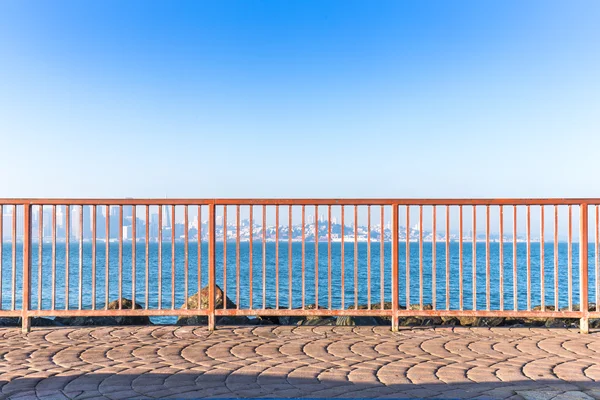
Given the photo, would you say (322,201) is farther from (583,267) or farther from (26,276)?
(26,276)

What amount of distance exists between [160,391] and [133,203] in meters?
3.15

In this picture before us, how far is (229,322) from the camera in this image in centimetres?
764

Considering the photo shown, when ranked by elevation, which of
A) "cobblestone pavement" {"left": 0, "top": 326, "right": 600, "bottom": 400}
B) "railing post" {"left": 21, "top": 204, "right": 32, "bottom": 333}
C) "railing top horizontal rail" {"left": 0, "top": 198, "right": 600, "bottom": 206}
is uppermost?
"railing top horizontal rail" {"left": 0, "top": 198, "right": 600, "bottom": 206}

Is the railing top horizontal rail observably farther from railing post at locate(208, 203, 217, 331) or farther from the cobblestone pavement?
the cobblestone pavement

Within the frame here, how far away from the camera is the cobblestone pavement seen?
13.5 feet

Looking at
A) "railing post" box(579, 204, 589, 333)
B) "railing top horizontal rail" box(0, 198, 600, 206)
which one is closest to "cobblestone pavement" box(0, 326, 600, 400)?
"railing post" box(579, 204, 589, 333)

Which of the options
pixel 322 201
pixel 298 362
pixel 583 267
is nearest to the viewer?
pixel 298 362

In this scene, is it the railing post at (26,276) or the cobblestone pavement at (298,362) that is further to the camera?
the railing post at (26,276)

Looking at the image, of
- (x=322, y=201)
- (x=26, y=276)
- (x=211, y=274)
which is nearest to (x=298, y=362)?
(x=211, y=274)

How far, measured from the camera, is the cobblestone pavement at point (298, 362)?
4.12m

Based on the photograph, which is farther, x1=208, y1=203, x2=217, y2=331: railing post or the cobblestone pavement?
x1=208, y1=203, x2=217, y2=331: railing post

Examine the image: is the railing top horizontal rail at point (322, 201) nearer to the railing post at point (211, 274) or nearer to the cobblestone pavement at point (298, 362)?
the railing post at point (211, 274)

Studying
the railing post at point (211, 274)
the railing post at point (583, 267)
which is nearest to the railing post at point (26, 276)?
the railing post at point (211, 274)

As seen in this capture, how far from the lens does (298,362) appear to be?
5.06 metres
